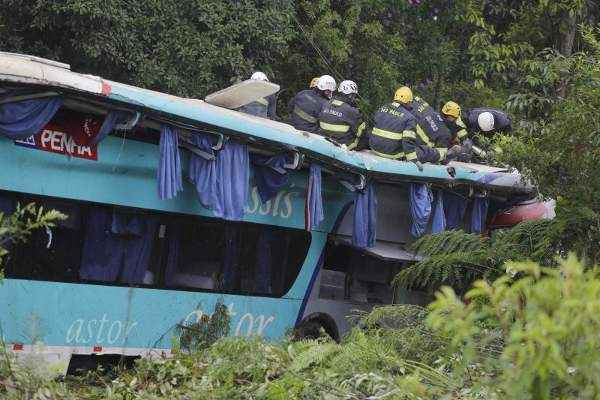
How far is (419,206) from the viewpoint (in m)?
12.3

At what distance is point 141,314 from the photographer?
9805mm

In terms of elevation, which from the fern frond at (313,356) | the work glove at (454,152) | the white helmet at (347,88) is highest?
the white helmet at (347,88)

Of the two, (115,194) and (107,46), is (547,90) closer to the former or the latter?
(107,46)

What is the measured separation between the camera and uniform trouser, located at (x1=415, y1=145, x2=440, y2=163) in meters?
13.0

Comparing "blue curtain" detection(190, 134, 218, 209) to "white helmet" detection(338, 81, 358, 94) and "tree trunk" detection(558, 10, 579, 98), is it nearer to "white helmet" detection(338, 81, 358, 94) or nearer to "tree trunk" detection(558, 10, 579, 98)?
"white helmet" detection(338, 81, 358, 94)

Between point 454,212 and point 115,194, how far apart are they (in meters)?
4.99

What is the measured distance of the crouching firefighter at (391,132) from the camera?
12766 millimetres

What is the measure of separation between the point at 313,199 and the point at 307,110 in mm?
2721

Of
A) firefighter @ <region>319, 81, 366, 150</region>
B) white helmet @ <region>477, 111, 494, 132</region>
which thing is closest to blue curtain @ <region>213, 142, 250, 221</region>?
firefighter @ <region>319, 81, 366, 150</region>

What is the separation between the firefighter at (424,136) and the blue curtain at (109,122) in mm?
4520

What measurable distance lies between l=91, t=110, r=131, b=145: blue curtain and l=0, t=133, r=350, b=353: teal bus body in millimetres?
216

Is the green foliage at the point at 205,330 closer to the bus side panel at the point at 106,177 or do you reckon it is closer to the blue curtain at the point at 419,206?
the bus side panel at the point at 106,177

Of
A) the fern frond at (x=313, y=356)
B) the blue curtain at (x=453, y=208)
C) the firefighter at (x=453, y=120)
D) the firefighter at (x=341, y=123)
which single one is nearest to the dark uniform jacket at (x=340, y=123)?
the firefighter at (x=341, y=123)

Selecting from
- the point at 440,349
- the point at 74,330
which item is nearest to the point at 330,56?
the point at 74,330
